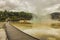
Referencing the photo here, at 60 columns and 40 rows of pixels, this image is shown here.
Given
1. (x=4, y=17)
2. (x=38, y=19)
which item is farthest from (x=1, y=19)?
(x=38, y=19)

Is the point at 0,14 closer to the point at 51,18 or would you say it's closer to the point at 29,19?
the point at 29,19

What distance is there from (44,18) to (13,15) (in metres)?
5.48

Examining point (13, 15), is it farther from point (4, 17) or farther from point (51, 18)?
point (51, 18)

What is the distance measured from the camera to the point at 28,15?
26.9 m

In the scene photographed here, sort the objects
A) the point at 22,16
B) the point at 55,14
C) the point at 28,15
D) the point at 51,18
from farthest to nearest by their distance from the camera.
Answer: the point at 22,16
the point at 28,15
the point at 51,18
the point at 55,14

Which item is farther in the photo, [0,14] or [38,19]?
[0,14]

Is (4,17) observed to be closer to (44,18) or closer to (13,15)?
(13,15)

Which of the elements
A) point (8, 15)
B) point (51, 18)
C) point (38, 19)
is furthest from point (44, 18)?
point (8, 15)

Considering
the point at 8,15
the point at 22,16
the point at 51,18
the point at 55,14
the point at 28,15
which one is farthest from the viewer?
the point at 8,15

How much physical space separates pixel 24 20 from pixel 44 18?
9.94ft

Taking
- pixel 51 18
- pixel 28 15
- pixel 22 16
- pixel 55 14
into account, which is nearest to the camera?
pixel 55 14

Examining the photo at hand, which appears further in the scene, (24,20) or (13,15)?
(13,15)

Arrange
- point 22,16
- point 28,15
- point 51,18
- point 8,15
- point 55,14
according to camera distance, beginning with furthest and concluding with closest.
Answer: point 8,15 < point 22,16 < point 28,15 < point 51,18 < point 55,14

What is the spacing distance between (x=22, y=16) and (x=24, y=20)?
194cm
